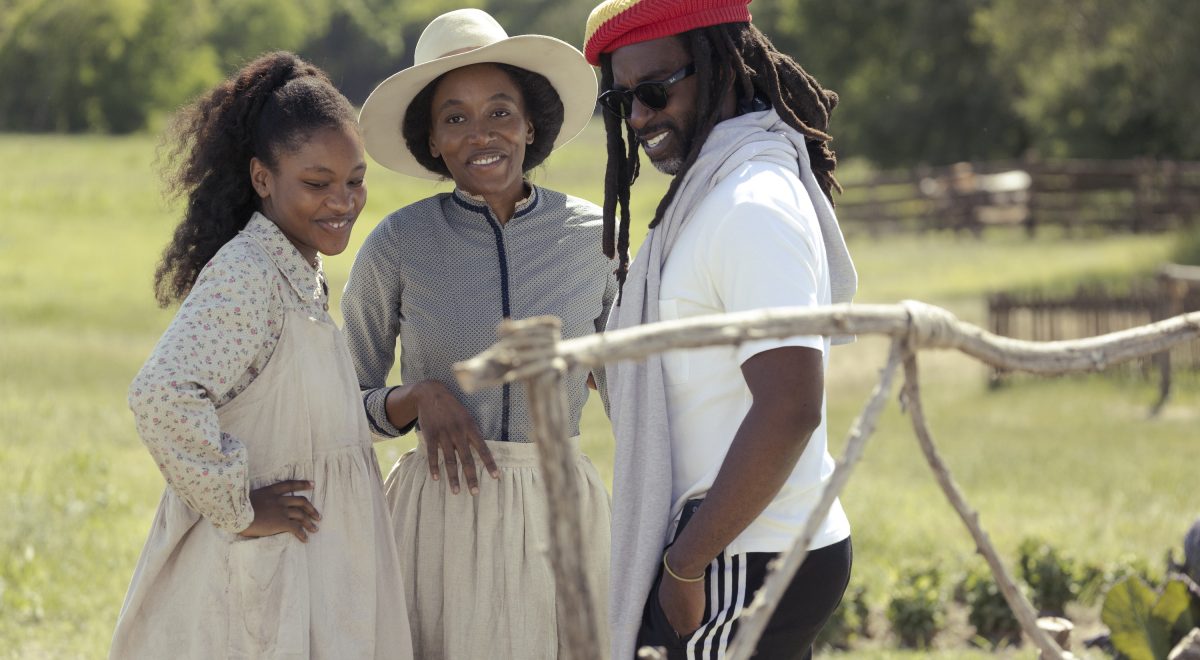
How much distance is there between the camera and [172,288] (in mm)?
3066

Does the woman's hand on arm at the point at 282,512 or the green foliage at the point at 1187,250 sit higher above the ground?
the green foliage at the point at 1187,250

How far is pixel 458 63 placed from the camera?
3.34 m

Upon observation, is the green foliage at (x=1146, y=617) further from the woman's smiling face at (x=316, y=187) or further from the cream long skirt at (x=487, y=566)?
Answer: the woman's smiling face at (x=316, y=187)

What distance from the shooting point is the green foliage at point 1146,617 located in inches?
172

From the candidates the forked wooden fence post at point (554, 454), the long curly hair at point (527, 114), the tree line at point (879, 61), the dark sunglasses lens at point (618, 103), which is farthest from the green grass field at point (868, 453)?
the tree line at point (879, 61)

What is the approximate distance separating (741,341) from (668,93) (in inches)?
39.1

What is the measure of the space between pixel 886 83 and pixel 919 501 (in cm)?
3966

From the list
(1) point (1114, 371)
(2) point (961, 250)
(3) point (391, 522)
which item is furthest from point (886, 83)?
(3) point (391, 522)

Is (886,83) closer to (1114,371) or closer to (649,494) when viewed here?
(1114,371)

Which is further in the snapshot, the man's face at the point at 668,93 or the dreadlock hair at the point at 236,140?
the dreadlock hair at the point at 236,140

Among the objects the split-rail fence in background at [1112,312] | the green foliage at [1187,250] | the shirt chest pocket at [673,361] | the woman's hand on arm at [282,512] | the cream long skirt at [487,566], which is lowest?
the cream long skirt at [487,566]

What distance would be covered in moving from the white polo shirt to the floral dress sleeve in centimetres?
87

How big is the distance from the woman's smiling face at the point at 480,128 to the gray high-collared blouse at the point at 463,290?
12cm

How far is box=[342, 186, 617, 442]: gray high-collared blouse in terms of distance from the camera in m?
3.40
